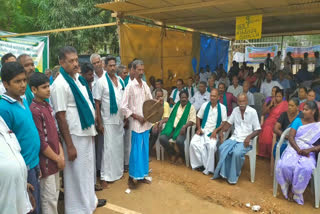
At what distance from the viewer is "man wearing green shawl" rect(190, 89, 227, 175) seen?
4167mm

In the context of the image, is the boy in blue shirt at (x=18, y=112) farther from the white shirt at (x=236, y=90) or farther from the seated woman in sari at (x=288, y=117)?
the white shirt at (x=236, y=90)

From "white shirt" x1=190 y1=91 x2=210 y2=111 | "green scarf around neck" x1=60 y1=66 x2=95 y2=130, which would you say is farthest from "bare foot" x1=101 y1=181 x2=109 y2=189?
"white shirt" x1=190 y1=91 x2=210 y2=111

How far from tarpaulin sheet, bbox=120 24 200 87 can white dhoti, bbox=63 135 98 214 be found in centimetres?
372

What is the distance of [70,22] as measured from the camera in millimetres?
11414

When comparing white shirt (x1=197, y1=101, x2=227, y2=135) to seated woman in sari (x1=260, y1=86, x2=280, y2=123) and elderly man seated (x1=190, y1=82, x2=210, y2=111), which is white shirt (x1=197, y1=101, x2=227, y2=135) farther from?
elderly man seated (x1=190, y1=82, x2=210, y2=111)

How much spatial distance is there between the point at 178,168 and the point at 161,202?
123cm

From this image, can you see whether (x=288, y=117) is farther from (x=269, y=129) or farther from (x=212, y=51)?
(x=212, y=51)

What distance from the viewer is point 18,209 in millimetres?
1658

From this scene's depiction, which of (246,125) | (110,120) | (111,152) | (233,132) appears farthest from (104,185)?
(246,125)

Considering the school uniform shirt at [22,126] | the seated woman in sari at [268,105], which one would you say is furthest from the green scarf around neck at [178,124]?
the school uniform shirt at [22,126]

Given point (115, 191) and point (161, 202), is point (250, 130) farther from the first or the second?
point (115, 191)

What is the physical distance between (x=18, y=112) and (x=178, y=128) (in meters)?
3.23

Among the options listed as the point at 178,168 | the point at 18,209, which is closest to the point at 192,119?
the point at 178,168

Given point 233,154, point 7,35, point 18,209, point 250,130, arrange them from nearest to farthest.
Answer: point 18,209 < point 233,154 < point 250,130 < point 7,35
